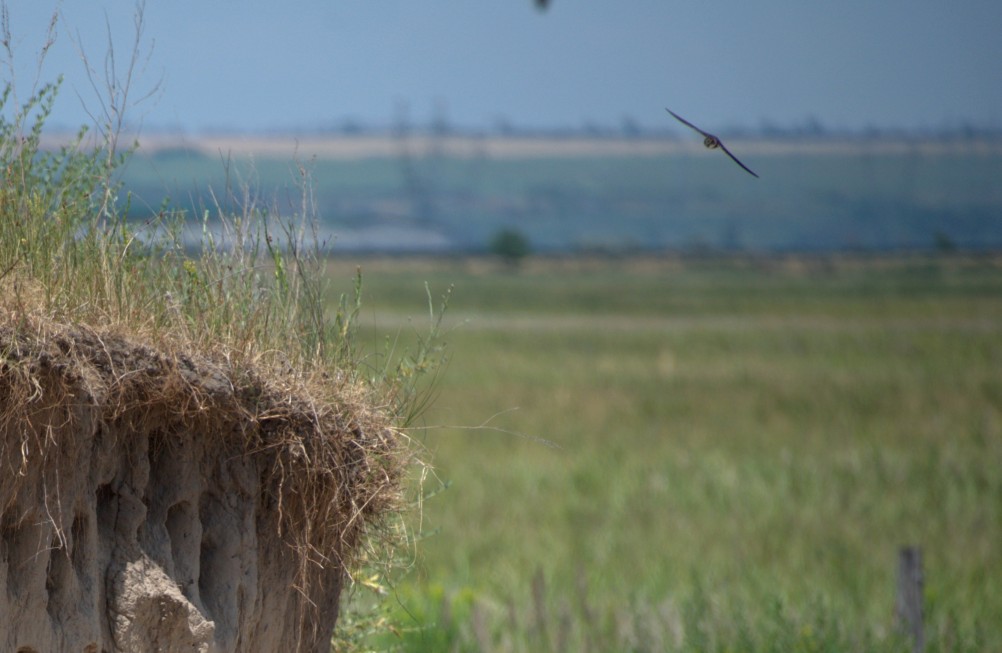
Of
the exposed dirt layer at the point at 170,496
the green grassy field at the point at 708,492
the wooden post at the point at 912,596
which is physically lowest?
the green grassy field at the point at 708,492

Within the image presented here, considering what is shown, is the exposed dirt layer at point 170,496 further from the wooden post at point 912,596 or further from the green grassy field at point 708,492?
the wooden post at point 912,596

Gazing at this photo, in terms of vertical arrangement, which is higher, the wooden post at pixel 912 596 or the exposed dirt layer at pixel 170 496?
the exposed dirt layer at pixel 170 496

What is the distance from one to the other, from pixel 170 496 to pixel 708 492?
53.8 ft

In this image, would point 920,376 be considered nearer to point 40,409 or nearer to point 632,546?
point 632,546

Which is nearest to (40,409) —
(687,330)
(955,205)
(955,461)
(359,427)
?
(359,427)

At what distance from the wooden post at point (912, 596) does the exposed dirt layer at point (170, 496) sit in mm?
5372

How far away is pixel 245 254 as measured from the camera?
361cm

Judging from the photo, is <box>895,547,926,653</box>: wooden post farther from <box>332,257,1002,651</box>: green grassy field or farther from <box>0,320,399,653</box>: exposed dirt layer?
<box>0,320,399,653</box>: exposed dirt layer

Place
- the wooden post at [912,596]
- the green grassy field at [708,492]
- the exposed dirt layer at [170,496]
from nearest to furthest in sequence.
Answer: the exposed dirt layer at [170,496] → the wooden post at [912,596] → the green grassy field at [708,492]

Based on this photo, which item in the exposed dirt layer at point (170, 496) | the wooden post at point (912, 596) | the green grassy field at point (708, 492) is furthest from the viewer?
the green grassy field at point (708, 492)

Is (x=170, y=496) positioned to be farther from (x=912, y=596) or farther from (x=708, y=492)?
(x=708, y=492)

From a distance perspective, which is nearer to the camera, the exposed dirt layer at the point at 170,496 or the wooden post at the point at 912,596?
the exposed dirt layer at the point at 170,496

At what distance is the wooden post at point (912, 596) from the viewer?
8.04 metres

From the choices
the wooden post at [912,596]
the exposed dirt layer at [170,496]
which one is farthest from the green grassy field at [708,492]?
the exposed dirt layer at [170,496]
